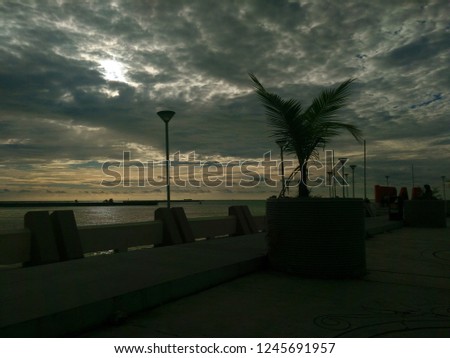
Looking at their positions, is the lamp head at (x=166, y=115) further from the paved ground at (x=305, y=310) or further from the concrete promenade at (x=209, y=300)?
the paved ground at (x=305, y=310)

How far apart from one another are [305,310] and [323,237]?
1.73m

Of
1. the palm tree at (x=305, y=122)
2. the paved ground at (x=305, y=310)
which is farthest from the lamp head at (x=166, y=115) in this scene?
the paved ground at (x=305, y=310)

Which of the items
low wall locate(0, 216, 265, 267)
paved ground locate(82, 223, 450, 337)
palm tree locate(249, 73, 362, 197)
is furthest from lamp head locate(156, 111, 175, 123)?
paved ground locate(82, 223, 450, 337)

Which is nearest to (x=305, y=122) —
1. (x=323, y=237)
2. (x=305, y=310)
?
(x=323, y=237)

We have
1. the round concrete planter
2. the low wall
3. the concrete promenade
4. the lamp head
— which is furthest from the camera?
the lamp head

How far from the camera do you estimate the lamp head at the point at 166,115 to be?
41.4 feet

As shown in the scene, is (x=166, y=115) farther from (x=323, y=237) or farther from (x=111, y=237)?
(x=323, y=237)

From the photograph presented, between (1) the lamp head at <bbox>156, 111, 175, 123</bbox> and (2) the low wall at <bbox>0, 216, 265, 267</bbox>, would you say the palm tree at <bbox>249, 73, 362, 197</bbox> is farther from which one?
(1) the lamp head at <bbox>156, 111, 175, 123</bbox>

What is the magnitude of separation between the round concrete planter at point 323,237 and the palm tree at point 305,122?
0.76 metres

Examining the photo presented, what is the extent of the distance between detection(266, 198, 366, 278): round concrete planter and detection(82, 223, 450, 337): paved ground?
0.21 metres

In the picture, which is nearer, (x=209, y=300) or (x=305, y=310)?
(x=305, y=310)

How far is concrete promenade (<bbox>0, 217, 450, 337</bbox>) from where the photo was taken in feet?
10.8

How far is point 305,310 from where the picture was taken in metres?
3.92

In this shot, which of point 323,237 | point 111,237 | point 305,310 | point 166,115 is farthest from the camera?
point 166,115
